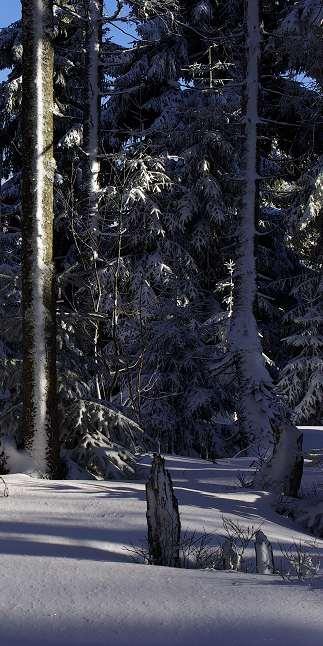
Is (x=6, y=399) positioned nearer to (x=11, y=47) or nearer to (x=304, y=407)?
(x=304, y=407)

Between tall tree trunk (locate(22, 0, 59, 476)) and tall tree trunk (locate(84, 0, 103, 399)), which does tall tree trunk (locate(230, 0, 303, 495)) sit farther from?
tall tree trunk (locate(22, 0, 59, 476))

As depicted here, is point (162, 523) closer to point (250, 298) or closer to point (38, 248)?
point (38, 248)

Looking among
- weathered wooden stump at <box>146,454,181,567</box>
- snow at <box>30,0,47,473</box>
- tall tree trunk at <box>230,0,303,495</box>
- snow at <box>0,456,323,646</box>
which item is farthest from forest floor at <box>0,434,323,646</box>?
tall tree trunk at <box>230,0,303,495</box>

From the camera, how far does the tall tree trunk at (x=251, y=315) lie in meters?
Result: 10.6

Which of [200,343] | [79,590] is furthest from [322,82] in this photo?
[79,590]

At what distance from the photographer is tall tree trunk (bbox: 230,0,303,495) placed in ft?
34.9

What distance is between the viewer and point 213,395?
37.5 feet

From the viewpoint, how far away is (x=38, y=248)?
6910mm

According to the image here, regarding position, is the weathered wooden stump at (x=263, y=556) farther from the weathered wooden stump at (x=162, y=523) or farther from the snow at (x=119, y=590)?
the weathered wooden stump at (x=162, y=523)

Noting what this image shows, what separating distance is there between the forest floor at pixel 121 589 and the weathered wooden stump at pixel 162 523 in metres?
0.20

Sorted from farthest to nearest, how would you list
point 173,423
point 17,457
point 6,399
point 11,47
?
point 11,47 < point 173,423 < point 6,399 < point 17,457

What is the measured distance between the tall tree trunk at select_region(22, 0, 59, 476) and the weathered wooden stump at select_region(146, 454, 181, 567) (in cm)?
284

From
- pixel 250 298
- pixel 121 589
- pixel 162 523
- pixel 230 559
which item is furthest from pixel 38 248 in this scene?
pixel 250 298

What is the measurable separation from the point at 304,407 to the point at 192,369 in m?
5.11
